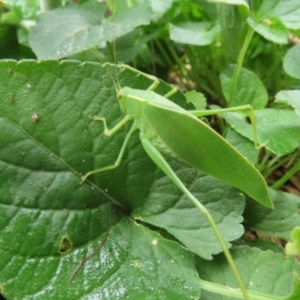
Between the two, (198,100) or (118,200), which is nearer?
(118,200)

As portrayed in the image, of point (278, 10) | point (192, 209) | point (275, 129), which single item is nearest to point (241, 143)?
point (275, 129)

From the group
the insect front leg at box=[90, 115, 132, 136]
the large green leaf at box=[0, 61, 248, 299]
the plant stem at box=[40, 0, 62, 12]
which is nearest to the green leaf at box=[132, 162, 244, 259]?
the large green leaf at box=[0, 61, 248, 299]

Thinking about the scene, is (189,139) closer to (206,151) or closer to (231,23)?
(206,151)

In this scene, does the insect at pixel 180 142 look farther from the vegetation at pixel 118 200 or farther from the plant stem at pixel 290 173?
the plant stem at pixel 290 173

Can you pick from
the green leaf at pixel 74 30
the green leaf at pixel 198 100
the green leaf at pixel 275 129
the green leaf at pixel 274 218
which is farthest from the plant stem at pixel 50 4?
the green leaf at pixel 274 218

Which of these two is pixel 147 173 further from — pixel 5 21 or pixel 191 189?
pixel 5 21

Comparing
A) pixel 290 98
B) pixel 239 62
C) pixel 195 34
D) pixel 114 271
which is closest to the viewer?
pixel 114 271

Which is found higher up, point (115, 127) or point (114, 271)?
point (115, 127)

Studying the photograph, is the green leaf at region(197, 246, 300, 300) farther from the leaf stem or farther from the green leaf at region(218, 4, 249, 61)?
the green leaf at region(218, 4, 249, 61)
